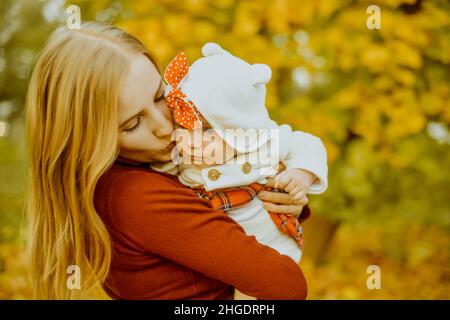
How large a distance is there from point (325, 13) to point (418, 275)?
1607 millimetres

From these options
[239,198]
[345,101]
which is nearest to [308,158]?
[239,198]

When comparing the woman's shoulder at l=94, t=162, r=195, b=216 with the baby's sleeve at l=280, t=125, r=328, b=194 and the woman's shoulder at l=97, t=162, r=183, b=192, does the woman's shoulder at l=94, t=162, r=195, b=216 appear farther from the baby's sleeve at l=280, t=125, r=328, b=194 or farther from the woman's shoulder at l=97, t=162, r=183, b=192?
the baby's sleeve at l=280, t=125, r=328, b=194

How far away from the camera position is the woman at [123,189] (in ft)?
3.64

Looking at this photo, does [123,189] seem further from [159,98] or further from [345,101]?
[345,101]

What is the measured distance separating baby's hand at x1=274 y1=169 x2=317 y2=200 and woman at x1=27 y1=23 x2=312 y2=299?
0.07 feet

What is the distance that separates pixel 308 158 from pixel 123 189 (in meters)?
0.45

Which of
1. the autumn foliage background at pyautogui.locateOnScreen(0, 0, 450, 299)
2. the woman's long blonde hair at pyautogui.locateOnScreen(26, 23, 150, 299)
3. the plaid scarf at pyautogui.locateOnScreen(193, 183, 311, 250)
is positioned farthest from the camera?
the autumn foliage background at pyautogui.locateOnScreen(0, 0, 450, 299)

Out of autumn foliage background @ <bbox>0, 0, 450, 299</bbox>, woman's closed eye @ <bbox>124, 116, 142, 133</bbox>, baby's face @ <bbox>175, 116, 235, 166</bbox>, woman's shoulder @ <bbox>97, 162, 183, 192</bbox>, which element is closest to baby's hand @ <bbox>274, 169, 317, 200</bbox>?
baby's face @ <bbox>175, 116, 235, 166</bbox>

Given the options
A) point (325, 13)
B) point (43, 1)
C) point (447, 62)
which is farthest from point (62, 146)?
point (447, 62)

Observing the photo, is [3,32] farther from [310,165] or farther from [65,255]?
[310,165]

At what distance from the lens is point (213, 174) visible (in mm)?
1204

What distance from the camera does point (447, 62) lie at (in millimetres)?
2451

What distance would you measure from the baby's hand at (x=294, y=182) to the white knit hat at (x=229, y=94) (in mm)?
95

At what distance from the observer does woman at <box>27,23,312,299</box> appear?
3.64 feet
